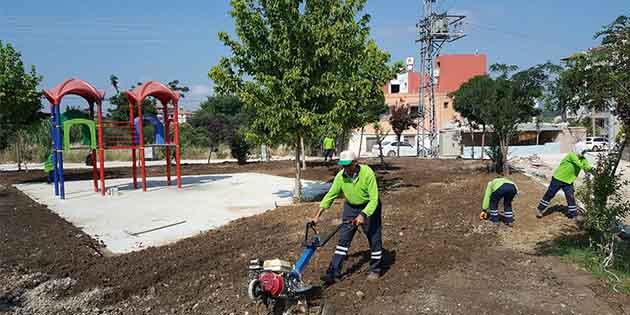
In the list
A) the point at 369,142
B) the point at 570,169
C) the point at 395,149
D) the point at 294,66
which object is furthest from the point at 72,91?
the point at 369,142

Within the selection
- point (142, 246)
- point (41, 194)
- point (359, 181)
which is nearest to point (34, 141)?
point (41, 194)

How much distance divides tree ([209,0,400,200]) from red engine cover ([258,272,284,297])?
582 centimetres

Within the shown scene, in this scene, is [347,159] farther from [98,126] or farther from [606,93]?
[98,126]

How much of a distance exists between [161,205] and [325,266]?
684 cm

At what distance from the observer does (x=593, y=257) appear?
18.5 feet

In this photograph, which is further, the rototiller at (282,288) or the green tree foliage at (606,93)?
the green tree foliage at (606,93)

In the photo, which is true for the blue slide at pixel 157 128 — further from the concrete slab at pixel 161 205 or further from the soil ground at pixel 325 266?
the soil ground at pixel 325 266

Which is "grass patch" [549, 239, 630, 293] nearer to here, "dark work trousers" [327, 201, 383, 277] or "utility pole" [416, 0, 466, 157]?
"dark work trousers" [327, 201, 383, 277]

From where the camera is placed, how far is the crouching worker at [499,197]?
7.39m

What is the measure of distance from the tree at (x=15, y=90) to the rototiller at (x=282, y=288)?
51.0 feet

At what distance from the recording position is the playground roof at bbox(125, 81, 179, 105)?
44.8ft

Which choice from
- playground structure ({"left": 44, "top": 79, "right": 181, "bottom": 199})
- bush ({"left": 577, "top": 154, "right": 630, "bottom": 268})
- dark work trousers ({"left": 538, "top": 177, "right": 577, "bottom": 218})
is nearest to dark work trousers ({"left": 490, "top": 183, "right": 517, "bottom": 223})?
dark work trousers ({"left": 538, "top": 177, "right": 577, "bottom": 218})

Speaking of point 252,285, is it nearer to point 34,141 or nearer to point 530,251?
point 530,251

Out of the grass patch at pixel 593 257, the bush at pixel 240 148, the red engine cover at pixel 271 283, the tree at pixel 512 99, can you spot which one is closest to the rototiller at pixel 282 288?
the red engine cover at pixel 271 283
